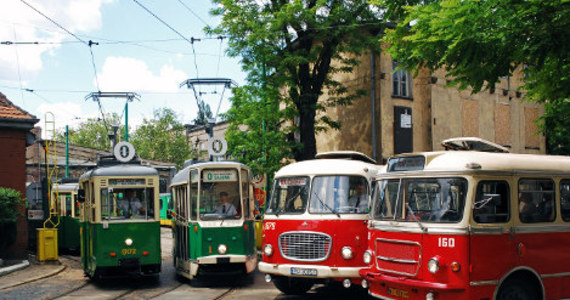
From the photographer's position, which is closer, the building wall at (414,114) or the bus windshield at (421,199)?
the bus windshield at (421,199)

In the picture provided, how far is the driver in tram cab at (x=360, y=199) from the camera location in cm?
1175

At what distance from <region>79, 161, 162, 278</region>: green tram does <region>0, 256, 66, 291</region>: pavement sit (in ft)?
5.87

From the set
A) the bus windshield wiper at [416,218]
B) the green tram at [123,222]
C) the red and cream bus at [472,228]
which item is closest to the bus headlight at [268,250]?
the red and cream bus at [472,228]

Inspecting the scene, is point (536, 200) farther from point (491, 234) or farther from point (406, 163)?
point (406, 163)

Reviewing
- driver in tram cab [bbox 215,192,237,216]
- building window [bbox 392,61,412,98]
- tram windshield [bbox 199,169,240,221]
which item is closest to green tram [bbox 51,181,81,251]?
tram windshield [bbox 199,169,240,221]

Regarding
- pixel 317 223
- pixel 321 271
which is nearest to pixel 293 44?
pixel 317 223

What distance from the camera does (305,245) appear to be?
38.2ft

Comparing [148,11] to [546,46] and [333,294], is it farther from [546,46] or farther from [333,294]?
[546,46]

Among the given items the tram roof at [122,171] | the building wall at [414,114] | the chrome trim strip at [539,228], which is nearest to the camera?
the chrome trim strip at [539,228]

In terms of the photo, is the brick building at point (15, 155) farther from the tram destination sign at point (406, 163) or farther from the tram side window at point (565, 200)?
the tram side window at point (565, 200)

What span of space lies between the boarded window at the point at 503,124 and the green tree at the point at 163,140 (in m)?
42.2

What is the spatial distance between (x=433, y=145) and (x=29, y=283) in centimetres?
2118

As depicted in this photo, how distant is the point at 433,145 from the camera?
31219mm

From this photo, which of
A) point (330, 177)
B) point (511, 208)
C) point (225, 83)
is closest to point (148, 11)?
point (225, 83)
